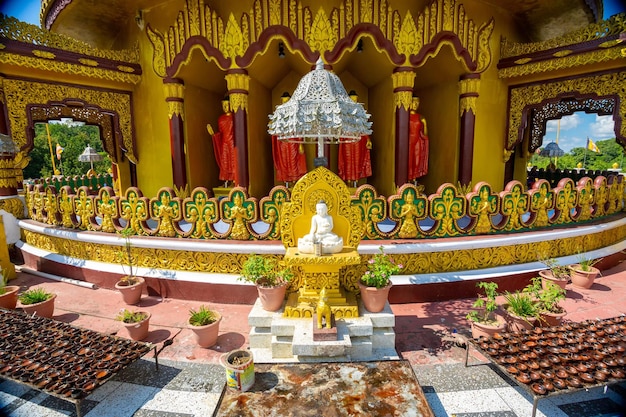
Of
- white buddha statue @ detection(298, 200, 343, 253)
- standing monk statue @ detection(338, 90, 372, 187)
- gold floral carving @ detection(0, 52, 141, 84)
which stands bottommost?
white buddha statue @ detection(298, 200, 343, 253)

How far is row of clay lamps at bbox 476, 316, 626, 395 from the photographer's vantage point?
10.4 ft

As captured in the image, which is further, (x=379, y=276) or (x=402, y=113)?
(x=402, y=113)

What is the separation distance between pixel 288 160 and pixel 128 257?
4945 mm

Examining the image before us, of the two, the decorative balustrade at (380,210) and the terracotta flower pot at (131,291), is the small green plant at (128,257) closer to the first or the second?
the terracotta flower pot at (131,291)

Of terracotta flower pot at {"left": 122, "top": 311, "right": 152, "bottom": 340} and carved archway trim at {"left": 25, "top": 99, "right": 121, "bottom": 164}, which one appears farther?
carved archway trim at {"left": 25, "top": 99, "right": 121, "bottom": 164}

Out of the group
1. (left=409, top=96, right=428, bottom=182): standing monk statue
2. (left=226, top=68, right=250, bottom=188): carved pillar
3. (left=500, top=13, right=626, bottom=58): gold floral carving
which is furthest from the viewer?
(left=409, top=96, right=428, bottom=182): standing monk statue

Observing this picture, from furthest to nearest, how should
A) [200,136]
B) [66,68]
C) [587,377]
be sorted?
[200,136] → [66,68] → [587,377]

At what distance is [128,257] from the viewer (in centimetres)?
616

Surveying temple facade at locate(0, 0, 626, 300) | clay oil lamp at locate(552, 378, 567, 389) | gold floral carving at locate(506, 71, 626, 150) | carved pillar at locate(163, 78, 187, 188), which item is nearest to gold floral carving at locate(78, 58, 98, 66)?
temple facade at locate(0, 0, 626, 300)

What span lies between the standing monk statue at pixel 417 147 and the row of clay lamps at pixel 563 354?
18.8ft

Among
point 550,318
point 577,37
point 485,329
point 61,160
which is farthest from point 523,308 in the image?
point 61,160

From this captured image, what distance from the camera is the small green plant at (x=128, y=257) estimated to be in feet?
19.3

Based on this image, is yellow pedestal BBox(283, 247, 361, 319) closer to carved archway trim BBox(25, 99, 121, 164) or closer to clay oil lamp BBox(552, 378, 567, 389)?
clay oil lamp BBox(552, 378, 567, 389)

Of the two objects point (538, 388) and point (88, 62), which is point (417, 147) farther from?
point (88, 62)
